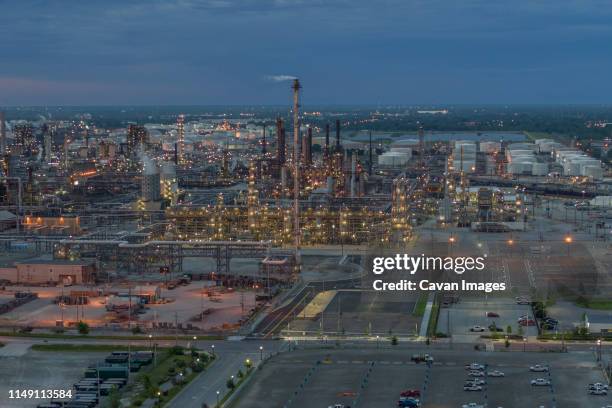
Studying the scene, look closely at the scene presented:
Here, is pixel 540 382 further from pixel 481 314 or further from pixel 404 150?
pixel 404 150

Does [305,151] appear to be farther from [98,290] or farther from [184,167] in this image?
[98,290]

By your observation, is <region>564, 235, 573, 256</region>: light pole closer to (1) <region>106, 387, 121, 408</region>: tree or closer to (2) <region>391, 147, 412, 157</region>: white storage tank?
(1) <region>106, 387, 121, 408</region>: tree

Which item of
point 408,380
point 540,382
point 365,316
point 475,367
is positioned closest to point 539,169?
point 365,316

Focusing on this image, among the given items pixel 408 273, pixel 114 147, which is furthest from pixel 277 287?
pixel 114 147

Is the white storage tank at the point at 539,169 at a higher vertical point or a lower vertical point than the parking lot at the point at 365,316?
higher

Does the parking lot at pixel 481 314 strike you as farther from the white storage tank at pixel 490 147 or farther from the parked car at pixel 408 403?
the white storage tank at pixel 490 147

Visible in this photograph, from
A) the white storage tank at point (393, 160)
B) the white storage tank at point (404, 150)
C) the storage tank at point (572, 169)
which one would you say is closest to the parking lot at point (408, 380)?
the storage tank at point (572, 169)

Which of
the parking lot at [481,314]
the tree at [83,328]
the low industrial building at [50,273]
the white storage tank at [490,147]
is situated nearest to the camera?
the tree at [83,328]

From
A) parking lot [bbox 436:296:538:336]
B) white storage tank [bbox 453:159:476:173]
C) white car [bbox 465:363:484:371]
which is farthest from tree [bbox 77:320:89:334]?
white storage tank [bbox 453:159:476:173]
